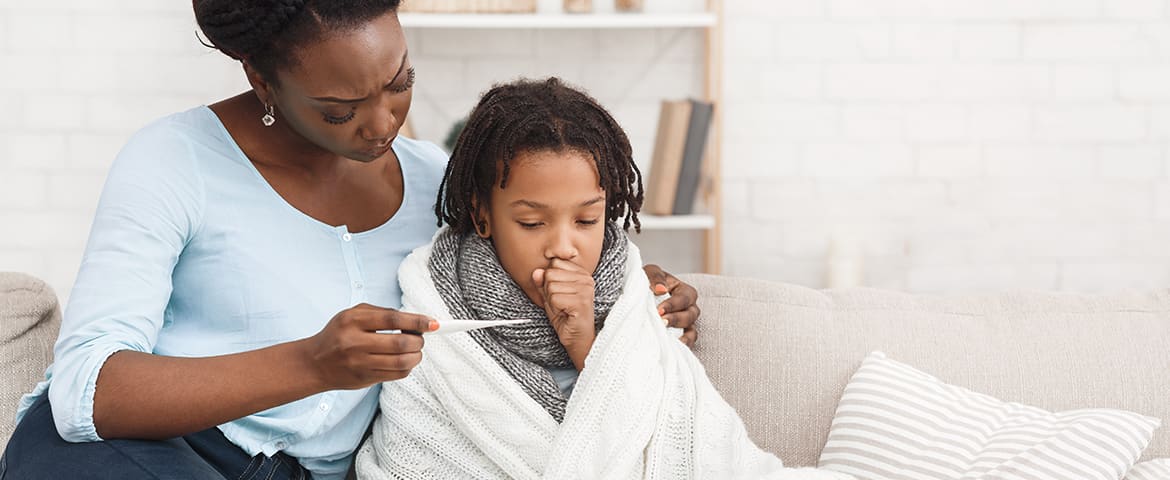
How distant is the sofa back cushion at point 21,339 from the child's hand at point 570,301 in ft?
2.62

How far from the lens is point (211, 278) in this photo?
53.0 inches

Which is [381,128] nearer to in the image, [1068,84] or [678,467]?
[678,467]

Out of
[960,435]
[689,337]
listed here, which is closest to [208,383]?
[689,337]

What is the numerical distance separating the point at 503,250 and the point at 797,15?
1.57 meters

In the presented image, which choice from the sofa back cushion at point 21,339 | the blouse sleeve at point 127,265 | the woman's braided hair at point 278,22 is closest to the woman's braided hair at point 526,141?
the woman's braided hair at point 278,22

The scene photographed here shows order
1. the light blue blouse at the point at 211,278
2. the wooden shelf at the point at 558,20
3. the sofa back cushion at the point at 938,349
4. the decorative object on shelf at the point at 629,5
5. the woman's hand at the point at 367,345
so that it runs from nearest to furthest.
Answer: the woman's hand at the point at 367,345 → the light blue blouse at the point at 211,278 → the sofa back cushion at the point at 938,349 → the wooden shelf at the point at 558,20 → the decorative object on shelf at the point at 629,5

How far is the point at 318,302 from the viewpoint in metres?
1.40

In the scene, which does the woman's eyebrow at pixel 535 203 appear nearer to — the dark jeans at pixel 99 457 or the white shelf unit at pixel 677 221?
the dark jeans at pixel 99 457

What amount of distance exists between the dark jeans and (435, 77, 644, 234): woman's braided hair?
1.52 ft

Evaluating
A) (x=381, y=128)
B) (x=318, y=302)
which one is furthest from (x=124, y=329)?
(x=381, y=128)

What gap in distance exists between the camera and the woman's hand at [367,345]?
1084 millimetres

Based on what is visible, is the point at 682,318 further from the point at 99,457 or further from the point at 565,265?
the point at 99,457

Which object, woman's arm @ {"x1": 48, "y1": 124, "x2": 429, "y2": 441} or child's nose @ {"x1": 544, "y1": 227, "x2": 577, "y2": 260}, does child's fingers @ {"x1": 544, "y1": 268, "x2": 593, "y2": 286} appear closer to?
child's nose @ {"x1": 544, "y1": 227, "x2": 577, "y2": 260}

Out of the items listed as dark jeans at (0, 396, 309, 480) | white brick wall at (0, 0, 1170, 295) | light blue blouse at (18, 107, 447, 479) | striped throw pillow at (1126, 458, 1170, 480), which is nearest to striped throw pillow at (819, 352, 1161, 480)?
striped throw pillow at (1126, 458, 1170, 480)
